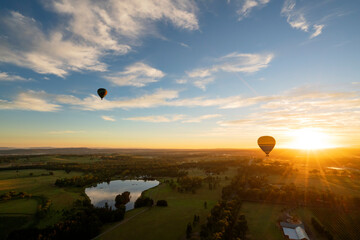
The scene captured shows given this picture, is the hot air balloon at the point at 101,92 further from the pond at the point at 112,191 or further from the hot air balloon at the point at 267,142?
the hot air balloon at the point at 267,142

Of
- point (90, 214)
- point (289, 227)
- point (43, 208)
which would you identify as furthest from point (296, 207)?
point (43, 208)

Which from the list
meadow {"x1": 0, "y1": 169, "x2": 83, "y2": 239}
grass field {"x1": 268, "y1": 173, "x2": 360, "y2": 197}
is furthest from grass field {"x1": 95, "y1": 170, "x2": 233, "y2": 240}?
grass field {"x1": 268, "y1": 173, "x2": 360, "y2": 197}

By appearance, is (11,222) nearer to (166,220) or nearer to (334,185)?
(166,220)

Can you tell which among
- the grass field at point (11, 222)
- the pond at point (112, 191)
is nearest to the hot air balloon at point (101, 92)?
the pond at point (112, 191)

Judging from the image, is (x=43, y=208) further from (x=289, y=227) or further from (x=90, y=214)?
(x=289, y=227)

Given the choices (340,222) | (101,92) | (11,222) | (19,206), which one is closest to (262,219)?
(340,222)

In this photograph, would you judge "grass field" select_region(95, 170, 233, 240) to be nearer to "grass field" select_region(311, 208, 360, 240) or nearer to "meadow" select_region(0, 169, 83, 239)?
Result: "meadow" select_region(0, 169, 83, 239)
